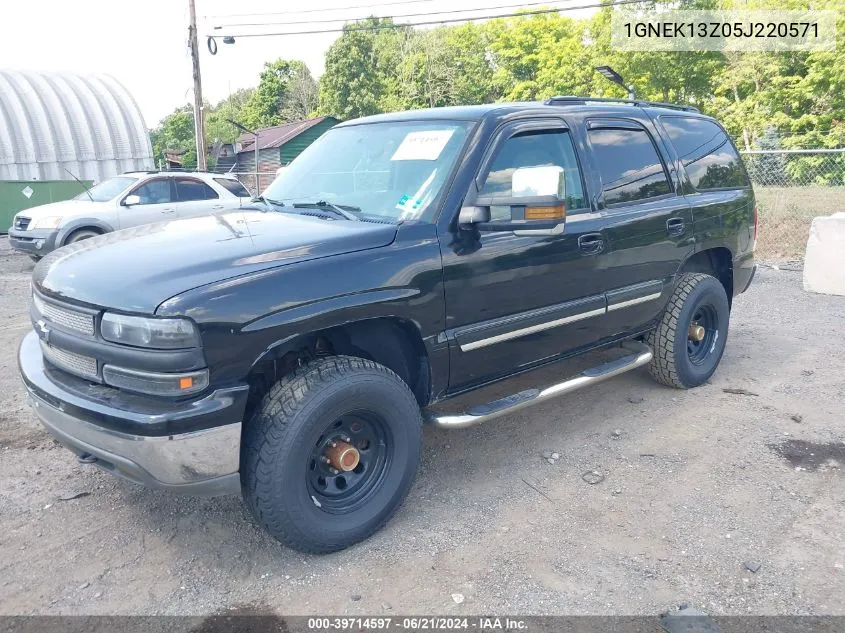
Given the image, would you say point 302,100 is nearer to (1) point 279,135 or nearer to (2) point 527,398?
(1) point 279,135

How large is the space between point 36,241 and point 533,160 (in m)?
9.78

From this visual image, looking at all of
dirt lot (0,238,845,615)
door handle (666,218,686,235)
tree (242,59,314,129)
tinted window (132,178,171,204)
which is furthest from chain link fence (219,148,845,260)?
tree (242,59,314,129)

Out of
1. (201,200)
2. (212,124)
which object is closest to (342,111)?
(212,124)

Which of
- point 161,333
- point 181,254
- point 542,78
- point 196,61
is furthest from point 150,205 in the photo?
point 542,78

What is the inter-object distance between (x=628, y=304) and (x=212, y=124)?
55.0m

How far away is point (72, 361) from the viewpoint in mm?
2900

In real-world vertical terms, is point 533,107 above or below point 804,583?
above

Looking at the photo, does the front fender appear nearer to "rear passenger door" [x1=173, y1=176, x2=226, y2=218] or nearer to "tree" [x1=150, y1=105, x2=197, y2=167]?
"rear passenger door" [x1=173, y1=176, x2=226, y2=218]

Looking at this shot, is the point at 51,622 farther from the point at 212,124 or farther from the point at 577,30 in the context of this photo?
the point at 212,124

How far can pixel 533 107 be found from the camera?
3.91m

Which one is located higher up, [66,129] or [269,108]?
[269,108]

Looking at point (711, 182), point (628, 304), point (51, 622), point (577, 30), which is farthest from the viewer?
point (577, 30)

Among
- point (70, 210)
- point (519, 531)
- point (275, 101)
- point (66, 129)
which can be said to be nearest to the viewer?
point (519, 531)

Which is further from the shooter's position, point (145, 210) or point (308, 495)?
point (145, 210)
